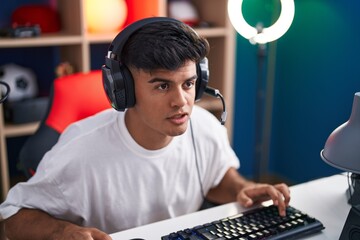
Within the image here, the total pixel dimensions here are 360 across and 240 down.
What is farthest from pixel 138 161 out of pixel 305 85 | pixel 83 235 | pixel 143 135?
pixel 305 85

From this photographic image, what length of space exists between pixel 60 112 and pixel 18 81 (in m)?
0.82

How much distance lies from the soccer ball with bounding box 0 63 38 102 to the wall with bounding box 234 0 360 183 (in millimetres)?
1215

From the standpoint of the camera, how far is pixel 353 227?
0.92m

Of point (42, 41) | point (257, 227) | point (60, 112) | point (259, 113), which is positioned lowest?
point (259, 113)

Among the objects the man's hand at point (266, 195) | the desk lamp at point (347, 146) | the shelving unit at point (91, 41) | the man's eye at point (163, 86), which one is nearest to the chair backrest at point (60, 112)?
the man's eye at point (163, 86)

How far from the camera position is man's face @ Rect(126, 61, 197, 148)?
3.43 feet

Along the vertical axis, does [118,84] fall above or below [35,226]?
above

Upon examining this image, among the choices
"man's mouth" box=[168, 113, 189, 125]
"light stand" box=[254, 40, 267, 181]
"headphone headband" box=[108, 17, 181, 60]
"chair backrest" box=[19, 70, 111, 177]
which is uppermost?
"headphone headband" box=[108, 17, 181, 60]

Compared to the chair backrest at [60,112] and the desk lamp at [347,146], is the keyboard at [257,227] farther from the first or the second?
the chair backrest at [60,112]

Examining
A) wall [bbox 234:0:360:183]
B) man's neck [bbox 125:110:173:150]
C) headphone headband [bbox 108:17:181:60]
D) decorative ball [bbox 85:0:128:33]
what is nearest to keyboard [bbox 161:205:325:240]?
man's neck [bbox 125:110:173:150]

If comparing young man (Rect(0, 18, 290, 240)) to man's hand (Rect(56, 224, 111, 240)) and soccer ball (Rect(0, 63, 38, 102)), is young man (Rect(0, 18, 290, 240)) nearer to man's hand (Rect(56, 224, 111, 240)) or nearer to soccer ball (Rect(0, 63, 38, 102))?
man's hand (Rect(56, 224, 111, 240))

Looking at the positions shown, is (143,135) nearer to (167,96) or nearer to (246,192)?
(167,96)

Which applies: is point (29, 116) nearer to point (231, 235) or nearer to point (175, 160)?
point (175, 160)

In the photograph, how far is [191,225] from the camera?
1.05m
